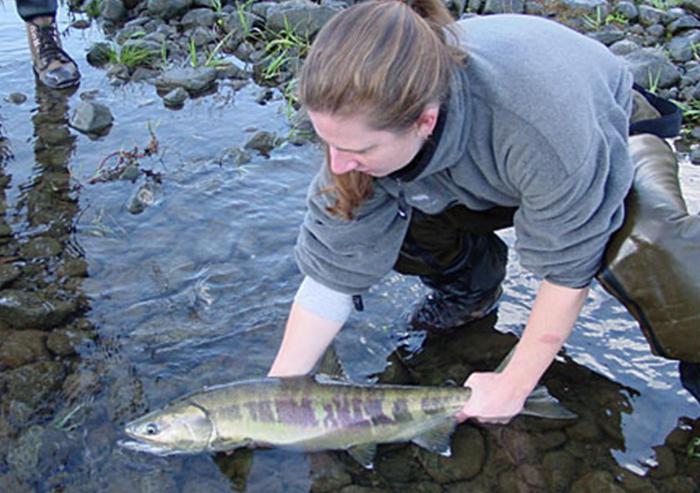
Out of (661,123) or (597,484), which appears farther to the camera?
(661,123)

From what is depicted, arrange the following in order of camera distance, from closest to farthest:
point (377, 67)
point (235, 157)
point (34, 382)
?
point (377, 67), point (34, 382), point (235, 157)

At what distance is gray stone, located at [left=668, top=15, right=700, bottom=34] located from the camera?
7.38 m

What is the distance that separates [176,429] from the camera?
9.61ft

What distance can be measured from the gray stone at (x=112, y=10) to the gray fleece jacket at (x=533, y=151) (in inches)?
243

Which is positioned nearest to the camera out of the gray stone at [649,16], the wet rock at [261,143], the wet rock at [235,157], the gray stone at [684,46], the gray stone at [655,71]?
the wet rock at [235,157]

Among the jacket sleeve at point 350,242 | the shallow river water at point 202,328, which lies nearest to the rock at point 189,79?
the shallow river water at point 202,328

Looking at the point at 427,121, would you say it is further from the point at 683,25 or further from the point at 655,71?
the point at 683,25

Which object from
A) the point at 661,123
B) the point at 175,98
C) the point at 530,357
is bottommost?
the point at 175,98

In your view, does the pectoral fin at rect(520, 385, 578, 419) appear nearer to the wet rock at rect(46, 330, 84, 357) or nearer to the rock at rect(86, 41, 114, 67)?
the wet rock at rect(46, 330, 84, 357)

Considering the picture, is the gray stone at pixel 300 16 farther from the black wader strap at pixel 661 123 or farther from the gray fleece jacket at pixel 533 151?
the gray fleece jacket at pixel 533 151

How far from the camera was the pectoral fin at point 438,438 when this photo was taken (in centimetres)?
305

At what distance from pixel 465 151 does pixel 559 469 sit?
1373 millimetres

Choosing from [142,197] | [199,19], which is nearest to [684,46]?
[199,19]

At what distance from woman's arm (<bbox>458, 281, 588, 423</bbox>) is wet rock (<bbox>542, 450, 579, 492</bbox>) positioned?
0.34 meters
